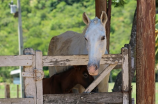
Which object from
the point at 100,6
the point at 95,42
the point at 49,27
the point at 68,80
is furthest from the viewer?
the point at 49,27

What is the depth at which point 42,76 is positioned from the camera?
440 centimetres

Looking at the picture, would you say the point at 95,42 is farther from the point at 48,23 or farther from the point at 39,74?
the point at 48,23

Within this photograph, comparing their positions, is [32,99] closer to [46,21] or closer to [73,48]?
[73,48]

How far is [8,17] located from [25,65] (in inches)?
1241

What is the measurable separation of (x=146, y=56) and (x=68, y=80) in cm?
178

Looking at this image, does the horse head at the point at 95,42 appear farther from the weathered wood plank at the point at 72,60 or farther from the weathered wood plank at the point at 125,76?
the weathered wood plank at the point at 125,76

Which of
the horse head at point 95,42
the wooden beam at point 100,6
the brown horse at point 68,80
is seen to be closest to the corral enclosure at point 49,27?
the wooden beam at point 100,6

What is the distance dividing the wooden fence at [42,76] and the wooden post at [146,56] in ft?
0.83

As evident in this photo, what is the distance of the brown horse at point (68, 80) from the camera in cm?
562

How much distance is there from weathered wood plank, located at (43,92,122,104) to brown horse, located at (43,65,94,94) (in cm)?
102

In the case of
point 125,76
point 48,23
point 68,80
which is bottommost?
point 68,80

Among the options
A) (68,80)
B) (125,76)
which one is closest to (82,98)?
(125,76)

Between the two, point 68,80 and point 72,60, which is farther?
point 68,80

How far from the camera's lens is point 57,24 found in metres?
32.4
